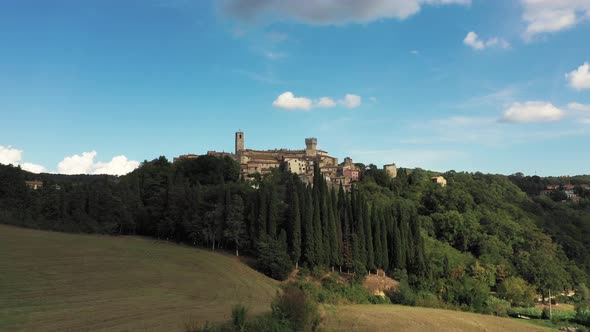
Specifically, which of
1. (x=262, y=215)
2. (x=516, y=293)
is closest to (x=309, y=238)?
(x=262, y=215)

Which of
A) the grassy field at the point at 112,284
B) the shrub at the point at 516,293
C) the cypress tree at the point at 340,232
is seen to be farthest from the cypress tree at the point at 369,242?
the shrub at the point at 516,293

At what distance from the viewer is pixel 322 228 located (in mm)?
46250

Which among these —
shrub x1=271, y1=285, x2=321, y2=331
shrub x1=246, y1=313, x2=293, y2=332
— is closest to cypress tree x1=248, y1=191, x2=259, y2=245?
shrub x1=271, y1=285, x2=321, y2=331

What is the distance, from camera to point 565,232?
8700 centimetres

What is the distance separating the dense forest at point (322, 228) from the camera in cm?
4603

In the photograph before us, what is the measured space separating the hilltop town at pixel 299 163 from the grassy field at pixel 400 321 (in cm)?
5257

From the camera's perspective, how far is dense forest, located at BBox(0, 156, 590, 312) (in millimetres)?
46031

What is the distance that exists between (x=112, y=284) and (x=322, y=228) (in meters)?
22.7

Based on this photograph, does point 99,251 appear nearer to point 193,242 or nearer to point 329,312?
point 193,242

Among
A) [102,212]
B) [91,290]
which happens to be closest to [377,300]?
[91,290]

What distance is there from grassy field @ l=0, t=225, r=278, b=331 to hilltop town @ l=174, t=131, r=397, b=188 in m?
44.1

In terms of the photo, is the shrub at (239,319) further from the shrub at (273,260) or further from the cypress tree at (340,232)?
the cypress tree at (340,232)

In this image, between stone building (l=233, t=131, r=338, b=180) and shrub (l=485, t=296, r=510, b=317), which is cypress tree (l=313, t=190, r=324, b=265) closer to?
shrub (l=485, t=296, r=510, b=317)

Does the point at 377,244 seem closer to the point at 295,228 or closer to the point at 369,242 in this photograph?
the point at 369,242
